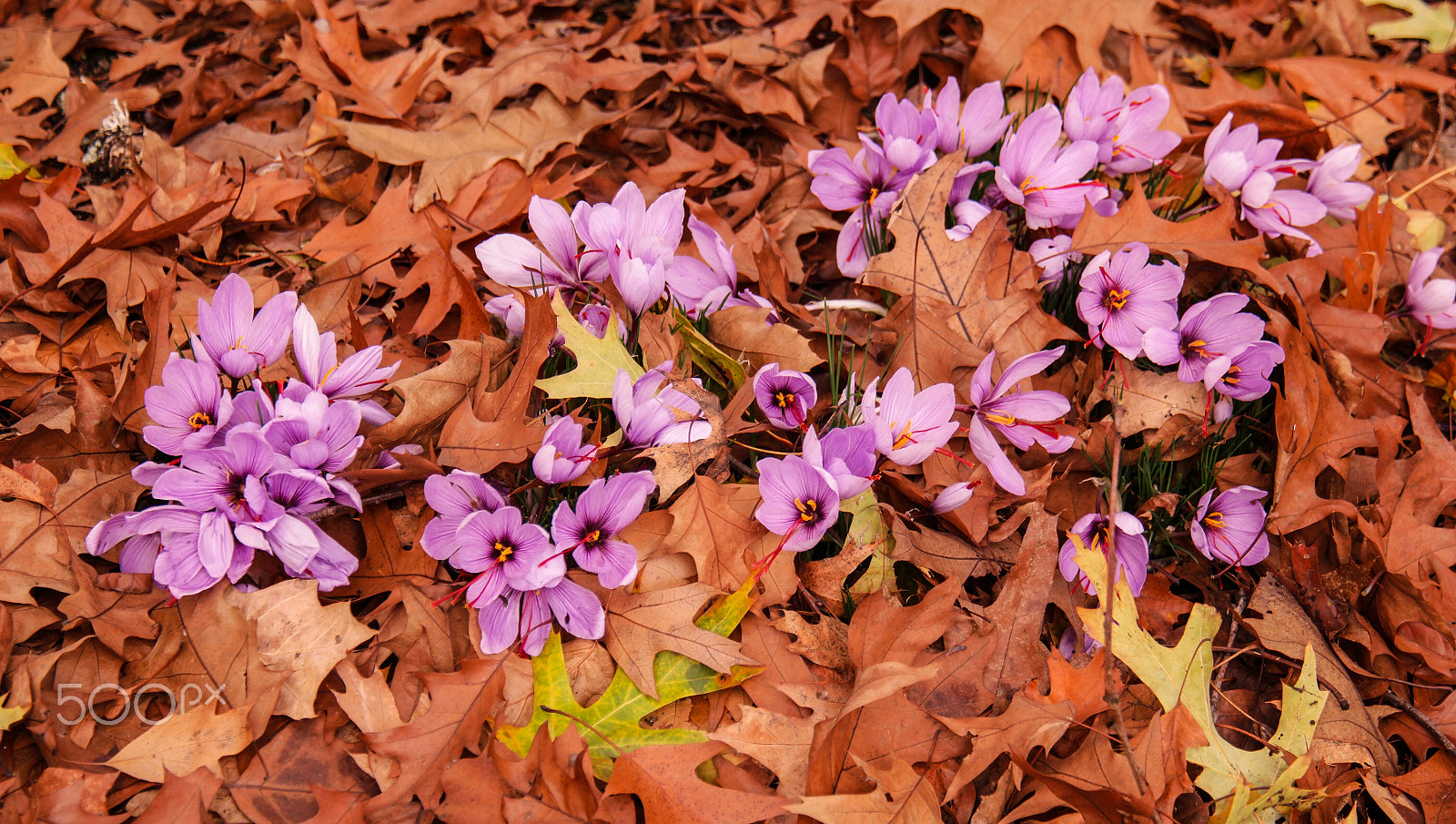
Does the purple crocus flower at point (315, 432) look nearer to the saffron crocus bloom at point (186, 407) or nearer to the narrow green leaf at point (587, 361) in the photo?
the saffron crocus bloom at point (186, 407)

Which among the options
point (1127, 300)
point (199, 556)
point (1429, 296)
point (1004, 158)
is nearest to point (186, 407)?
point (199, 556)

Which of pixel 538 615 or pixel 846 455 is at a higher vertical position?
pixel 846 455

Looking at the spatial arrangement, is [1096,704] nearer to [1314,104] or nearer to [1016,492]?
[1016,492]

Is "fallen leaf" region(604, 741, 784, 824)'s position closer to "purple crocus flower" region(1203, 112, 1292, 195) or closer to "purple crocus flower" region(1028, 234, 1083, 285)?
"purple crocus flower" region(1028, 234, 1083, 285)

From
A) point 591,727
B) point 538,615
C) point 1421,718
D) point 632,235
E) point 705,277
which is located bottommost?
point 1421,718

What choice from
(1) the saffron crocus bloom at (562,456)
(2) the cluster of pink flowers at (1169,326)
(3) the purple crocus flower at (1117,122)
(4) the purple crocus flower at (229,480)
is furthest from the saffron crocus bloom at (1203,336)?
(4) the purple crocus flower at (229,480)

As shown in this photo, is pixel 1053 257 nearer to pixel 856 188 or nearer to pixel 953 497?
pixel 856 188

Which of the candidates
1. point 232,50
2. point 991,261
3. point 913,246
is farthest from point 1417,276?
point 232,50

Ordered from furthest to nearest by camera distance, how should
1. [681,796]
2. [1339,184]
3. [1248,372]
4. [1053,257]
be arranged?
[1339,184] → [1053,257] → [1248,372] → [681,796]

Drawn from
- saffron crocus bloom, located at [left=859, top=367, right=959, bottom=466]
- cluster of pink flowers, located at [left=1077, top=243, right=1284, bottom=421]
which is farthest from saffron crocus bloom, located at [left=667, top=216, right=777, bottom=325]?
cluster of pink flowers, located at [left=1077, top=243, right=1284, bottom=421]
